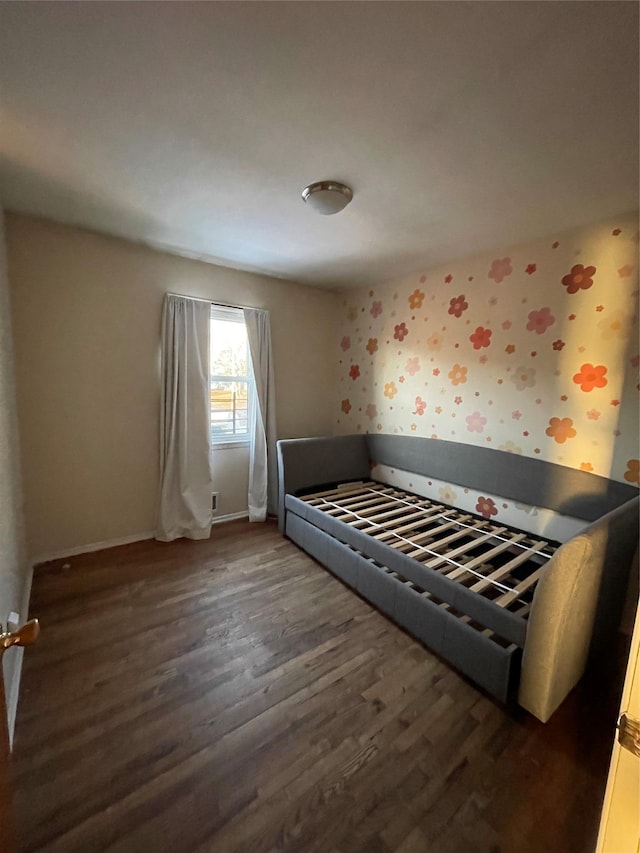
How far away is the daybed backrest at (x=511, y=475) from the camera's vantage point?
6.64ft

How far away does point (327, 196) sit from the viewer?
5.70ft

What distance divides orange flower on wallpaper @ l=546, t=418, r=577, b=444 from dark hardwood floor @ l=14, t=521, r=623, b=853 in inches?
50.2

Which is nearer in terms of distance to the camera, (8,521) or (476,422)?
(8,521)

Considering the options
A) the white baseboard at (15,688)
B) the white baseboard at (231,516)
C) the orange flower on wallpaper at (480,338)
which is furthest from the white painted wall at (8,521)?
the orange flower on wallpaper at (480,338)

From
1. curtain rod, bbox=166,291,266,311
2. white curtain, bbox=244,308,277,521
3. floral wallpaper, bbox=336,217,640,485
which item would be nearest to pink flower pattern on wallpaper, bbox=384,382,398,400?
floral wallpaper, bbox=336,217,640,485

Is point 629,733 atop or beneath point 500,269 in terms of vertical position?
beneath

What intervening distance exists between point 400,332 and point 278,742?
2.96 m

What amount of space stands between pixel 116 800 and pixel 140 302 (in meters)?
2.83

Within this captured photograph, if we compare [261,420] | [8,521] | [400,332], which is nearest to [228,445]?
[261,420]

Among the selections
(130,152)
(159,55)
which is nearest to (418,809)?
(159,55)

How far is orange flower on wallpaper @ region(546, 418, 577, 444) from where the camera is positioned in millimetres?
2154

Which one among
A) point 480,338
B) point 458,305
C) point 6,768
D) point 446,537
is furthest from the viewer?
point 458,305

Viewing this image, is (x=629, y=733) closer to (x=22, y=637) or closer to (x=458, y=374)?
(x=22, y=637)

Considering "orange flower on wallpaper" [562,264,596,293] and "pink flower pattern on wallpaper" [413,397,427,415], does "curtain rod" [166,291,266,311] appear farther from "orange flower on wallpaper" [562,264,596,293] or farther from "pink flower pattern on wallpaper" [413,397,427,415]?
"orange flower on wallpaper" [562,264,596,293]
